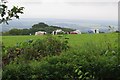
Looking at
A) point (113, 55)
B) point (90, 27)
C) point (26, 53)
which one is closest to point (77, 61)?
point (113, 55)

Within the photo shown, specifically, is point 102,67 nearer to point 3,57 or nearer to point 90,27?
point 3,57

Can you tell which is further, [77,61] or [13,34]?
[13,34]

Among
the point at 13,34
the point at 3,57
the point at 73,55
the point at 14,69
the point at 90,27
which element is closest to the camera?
the point at 14,69

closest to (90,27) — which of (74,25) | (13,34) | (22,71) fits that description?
(74,25)

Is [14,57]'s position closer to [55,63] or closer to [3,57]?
[3,57]

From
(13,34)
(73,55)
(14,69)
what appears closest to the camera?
(14,69)

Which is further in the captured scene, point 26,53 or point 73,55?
point 26,53

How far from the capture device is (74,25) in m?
11.5

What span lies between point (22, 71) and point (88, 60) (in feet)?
3.77

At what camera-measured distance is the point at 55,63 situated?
23.0 feet

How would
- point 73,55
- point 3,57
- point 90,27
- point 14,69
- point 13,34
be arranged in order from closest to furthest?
point 14,69 → point 73,55 → point 3,57 → point 90,27 → point 13,34

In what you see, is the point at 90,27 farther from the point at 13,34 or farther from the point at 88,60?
the point at 88,60

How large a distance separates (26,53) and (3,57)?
0.48 m

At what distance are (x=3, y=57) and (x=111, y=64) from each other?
226cm
